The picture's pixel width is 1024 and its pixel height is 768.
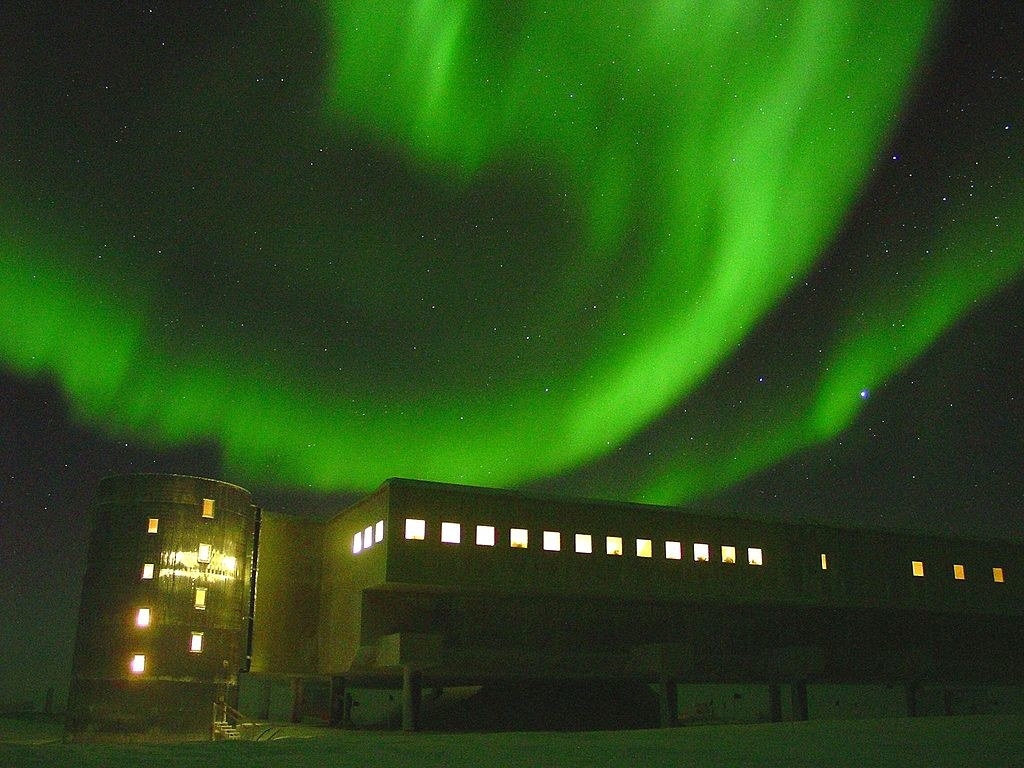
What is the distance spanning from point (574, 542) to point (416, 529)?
725cm

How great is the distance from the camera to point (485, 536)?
130 feet

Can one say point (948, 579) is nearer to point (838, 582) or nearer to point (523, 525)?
point (838, 582)

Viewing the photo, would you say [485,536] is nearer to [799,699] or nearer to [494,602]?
[494,602]

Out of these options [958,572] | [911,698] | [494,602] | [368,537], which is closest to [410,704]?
[494,602]

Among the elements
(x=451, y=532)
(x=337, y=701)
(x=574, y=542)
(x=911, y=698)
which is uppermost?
(x=451, y=532)

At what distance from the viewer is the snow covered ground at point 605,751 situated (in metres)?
13.4

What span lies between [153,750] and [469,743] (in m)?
5.92

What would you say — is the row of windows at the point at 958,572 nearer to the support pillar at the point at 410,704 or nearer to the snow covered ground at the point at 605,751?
the support pillar at the point at 410,704

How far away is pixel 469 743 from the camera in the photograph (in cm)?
1791

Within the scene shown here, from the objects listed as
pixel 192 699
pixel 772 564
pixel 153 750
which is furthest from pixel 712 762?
pixel 192 699

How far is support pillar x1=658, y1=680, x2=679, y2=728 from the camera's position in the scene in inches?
1624

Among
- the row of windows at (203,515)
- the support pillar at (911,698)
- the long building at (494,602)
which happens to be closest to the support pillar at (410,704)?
the long building at (494,602)

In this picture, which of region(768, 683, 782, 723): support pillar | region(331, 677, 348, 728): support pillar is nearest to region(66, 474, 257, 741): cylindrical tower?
region(331, 677, 348, 728): support pillar

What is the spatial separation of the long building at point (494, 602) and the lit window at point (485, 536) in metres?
0.08
